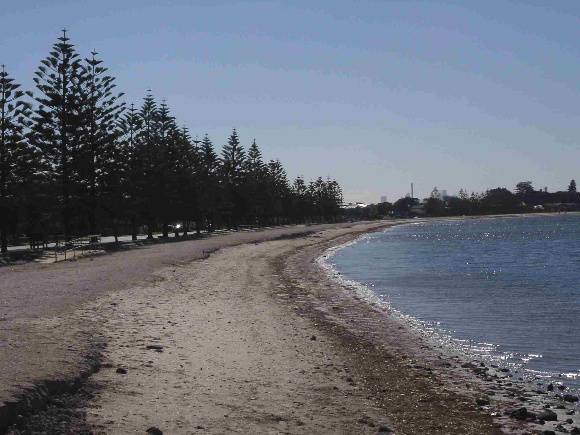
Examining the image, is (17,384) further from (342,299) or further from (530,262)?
(530,262)

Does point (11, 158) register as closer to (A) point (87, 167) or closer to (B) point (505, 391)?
(A) point (87, 167)

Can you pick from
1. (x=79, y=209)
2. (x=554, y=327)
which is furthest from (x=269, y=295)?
(x=79, y=209)

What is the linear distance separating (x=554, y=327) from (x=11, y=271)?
54.5ft

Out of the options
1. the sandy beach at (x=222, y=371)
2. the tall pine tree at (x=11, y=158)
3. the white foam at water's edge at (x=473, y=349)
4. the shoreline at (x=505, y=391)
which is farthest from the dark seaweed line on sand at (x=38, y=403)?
the tall pine tree at (x=11, y=158)

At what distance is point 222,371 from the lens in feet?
27.6

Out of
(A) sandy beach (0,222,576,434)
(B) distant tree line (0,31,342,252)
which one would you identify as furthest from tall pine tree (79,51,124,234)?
(A) sandy beach (0,222,576,434)

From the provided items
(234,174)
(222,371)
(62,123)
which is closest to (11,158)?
(62,123)

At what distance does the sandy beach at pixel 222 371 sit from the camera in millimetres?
6191

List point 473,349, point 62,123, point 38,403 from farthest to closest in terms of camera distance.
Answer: point 62,123 < point 473,349 < point 38,403

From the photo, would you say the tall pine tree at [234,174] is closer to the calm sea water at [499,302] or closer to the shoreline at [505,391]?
the calm sea water at [499,302]

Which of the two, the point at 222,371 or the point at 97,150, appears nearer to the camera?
the point at 222,371

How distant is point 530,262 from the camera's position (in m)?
35.7

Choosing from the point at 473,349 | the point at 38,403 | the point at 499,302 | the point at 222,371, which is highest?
the point at 38,403

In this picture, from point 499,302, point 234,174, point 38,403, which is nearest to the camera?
point 38,403
